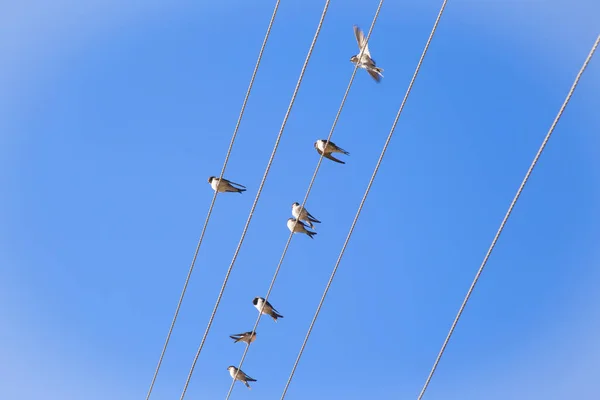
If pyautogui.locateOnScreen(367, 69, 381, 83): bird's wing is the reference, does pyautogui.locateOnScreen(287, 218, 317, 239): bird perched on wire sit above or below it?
below

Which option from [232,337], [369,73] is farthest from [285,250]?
[232,337]

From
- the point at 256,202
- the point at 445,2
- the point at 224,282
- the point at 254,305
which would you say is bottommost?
the point at 224,282

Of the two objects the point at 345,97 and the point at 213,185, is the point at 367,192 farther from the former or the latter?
the point at 213,185

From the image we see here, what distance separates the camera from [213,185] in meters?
12.7

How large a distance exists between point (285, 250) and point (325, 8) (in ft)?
7.33

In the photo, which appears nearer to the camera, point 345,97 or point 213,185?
point 345,97

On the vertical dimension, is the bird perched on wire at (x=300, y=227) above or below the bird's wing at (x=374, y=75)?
below

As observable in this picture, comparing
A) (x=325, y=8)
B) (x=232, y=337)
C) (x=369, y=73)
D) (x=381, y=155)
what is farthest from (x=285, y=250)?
(x=232, y=337)

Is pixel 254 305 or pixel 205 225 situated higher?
pixel 254 305

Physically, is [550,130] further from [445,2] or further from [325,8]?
[325,8]

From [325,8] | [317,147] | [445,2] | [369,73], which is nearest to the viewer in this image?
[445,2]

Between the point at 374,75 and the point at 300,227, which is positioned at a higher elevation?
the point at 374,75

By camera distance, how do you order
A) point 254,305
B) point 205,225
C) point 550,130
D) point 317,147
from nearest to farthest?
point 550,130 < point 205,225 < point 317,147 < point 254,305

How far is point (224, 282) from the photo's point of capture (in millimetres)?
8094
